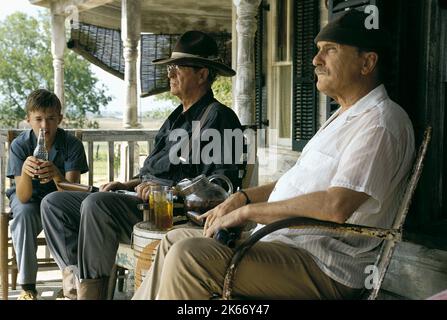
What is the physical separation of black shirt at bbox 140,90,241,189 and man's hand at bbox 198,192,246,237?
54 cm

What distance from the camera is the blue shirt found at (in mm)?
3533

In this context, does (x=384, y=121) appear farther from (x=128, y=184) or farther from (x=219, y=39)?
(x=219, y=39)

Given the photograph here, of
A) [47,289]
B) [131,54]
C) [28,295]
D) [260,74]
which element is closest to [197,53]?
[28,295]

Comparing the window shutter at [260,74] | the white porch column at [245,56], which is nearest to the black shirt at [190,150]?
the white porch column at [245,56]

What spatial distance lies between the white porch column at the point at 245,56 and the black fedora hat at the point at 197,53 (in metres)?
2.10

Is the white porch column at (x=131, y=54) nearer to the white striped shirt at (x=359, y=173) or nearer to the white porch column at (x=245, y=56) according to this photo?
the white porch column at (x=245, y=56)

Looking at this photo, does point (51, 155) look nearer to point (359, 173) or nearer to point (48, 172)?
point (48, 172)

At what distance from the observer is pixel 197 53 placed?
3213mm

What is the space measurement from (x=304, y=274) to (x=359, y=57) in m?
0.80

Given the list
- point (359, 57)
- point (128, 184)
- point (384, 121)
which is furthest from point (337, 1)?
point (128, 184)

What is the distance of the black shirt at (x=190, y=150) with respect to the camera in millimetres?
2926

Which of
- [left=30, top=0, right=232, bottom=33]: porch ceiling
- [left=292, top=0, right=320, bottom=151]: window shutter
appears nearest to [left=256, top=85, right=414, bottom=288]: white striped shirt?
[left=292, top=0, right=320, bottom=151]: window shutter

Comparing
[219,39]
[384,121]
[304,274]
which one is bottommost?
[304,274]
